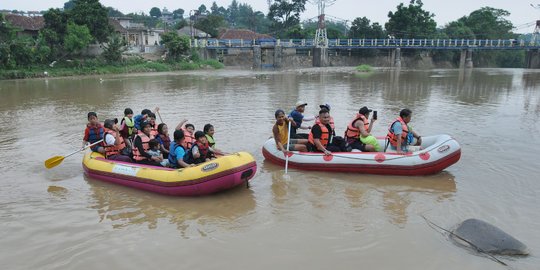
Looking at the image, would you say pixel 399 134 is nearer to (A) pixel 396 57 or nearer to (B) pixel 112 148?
(B) pixel 112 148

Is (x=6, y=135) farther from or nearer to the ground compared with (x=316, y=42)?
nearer to the ground

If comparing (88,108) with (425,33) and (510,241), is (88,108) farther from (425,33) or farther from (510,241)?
(425,33)

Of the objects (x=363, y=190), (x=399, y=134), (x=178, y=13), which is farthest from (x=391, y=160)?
(x=178, y=13)

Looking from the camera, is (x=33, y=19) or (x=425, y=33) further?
(x=425, y=33)

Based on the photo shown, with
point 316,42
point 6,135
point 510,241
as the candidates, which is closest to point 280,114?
point 510,241

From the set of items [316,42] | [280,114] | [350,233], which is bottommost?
[350,233]

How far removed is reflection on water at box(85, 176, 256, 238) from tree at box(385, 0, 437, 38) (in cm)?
5243

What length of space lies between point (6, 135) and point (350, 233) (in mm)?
10086

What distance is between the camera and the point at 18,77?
3023 cm

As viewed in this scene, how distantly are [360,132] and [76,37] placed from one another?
105ft

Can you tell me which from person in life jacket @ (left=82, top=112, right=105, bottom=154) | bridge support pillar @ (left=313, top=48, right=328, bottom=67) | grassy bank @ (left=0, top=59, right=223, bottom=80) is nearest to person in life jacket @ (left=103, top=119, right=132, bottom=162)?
person in life jacket @ (left=82, top=112, right=105, bottom=154)

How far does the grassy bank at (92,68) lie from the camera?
30719 millimetres

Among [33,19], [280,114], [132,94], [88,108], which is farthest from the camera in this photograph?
[33,19]

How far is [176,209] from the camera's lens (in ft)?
20.1
